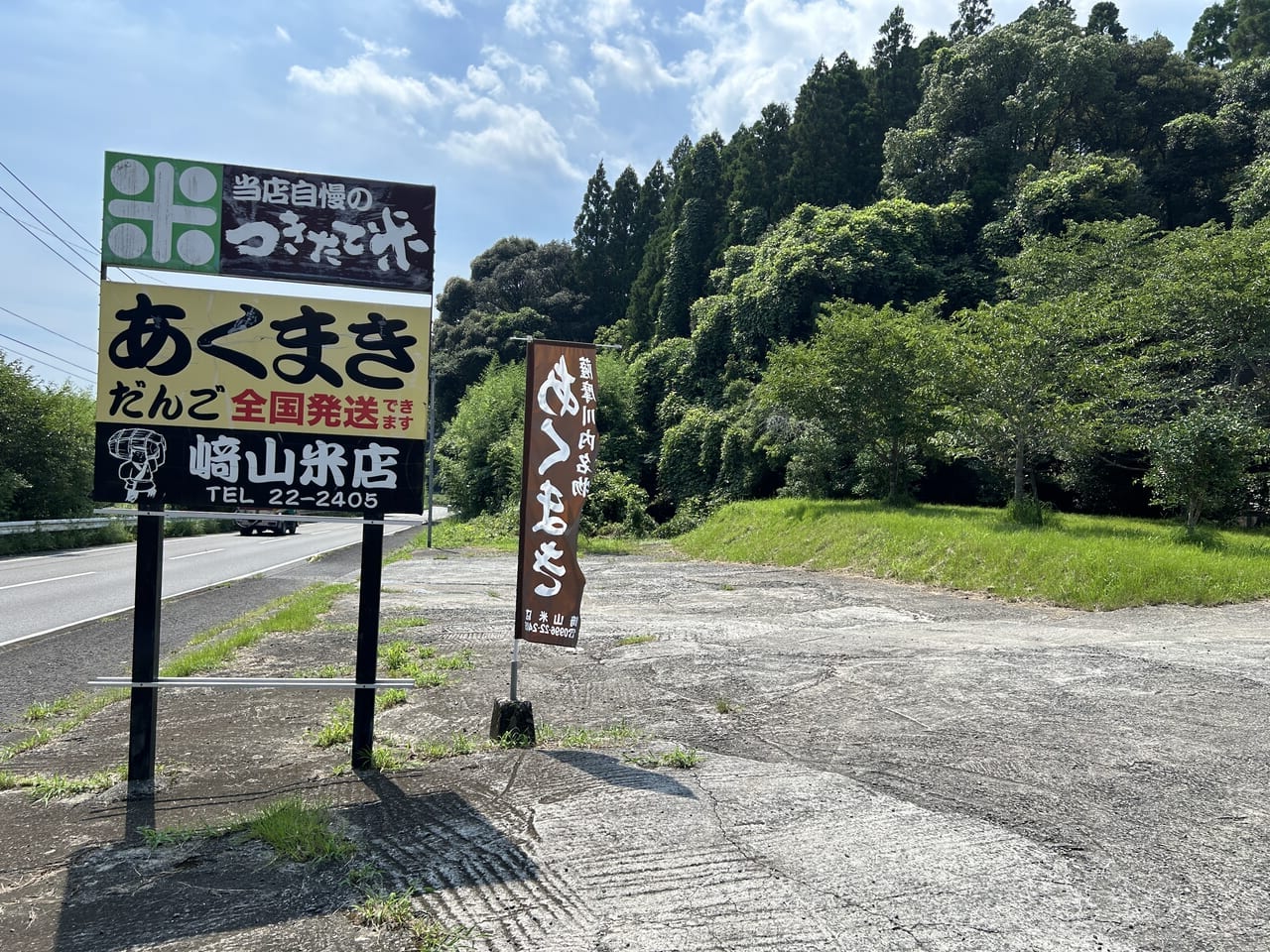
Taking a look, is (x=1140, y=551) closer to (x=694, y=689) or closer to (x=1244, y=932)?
(x=694, y=689)

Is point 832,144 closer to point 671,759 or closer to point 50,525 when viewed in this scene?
point 50,525

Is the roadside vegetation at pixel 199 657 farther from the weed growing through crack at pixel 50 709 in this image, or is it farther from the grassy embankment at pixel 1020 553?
the grassy embankment at pixel 1020 553

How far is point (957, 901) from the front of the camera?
2.70 meters

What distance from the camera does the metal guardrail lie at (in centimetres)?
1773

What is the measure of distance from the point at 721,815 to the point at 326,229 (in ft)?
11.6

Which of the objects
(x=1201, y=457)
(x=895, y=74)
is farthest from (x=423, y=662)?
(x=895, y=74)

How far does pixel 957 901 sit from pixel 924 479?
24312mm

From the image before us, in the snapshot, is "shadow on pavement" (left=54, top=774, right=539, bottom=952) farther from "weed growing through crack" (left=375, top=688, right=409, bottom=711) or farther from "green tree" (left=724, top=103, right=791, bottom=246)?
"green tree" (left=724, top=103, right=791, bottom=246)

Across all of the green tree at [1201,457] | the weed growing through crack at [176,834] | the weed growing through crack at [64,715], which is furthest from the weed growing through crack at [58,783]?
the green tree at [1201,457]

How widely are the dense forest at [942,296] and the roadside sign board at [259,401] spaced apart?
1353cm

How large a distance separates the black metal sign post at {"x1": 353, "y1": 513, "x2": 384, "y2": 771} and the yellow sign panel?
601 millimetres

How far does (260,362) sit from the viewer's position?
3.93 metres

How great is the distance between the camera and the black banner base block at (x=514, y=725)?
4402 millimetres

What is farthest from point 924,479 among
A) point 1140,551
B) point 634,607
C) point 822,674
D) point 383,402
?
point 383,402
